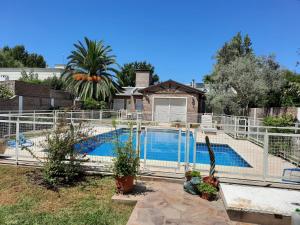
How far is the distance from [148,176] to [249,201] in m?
2.37

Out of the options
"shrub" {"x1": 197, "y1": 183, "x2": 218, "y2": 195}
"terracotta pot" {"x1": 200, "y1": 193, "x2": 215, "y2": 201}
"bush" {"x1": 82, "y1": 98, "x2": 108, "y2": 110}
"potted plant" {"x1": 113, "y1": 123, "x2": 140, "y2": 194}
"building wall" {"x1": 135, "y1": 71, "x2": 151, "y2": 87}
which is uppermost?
"building wall" {"x1": 135, "y1": 71, "x2": 151, "y2": 87}

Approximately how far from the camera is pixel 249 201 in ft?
14.6

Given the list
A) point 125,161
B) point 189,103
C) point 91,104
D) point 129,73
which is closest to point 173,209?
point 125,161

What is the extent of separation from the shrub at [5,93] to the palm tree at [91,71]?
34.4 feet

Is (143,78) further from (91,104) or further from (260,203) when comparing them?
(260,203)

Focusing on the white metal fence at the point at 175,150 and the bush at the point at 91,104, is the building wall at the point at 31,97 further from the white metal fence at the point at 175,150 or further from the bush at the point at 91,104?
the white metal fence at the point at 175,150

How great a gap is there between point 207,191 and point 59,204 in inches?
111

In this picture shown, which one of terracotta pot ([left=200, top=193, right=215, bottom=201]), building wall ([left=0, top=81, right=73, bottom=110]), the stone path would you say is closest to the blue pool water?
the stone path

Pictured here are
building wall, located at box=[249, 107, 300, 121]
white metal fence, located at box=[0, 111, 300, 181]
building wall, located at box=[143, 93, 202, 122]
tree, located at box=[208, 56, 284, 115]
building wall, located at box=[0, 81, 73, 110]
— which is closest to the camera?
white metal fence, located at box=[0, 111, 300, 181]

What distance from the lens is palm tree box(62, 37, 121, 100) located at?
90.4ft

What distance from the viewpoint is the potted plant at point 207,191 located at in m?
4.79

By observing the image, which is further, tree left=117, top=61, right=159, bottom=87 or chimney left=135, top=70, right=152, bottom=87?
tree left=117, top=61, right=159, bottom=87

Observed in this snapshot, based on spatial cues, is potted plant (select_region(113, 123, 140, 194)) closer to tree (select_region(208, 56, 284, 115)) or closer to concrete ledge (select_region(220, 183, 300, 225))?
concrete ledge (select_region(220, 183, 300, 225))

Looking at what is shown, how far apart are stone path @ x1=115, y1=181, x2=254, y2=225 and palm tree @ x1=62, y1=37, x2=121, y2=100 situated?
23.4 meters
